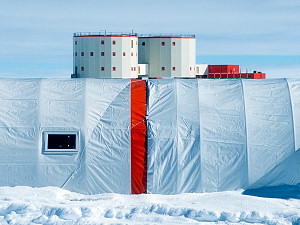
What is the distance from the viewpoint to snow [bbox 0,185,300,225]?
1472cm

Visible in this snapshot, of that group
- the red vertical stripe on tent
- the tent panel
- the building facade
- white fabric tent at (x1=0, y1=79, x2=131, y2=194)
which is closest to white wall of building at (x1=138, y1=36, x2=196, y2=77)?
the building facade

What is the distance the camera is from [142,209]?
49.3 ft

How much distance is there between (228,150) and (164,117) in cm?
180

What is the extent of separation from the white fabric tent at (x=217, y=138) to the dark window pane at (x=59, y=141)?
195 cm

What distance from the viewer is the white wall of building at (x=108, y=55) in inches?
2245

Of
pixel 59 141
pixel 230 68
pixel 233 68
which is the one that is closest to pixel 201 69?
pixel 230 68

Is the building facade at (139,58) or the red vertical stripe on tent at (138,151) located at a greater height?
the building facade at (139,58)

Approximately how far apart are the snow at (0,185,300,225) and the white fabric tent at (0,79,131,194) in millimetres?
487

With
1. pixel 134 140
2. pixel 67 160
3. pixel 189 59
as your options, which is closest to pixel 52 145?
pixel 67 160

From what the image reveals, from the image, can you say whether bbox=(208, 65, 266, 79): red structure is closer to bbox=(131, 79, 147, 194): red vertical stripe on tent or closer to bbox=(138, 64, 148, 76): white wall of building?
bbox=(138, 64, 148, 76): white wall of building

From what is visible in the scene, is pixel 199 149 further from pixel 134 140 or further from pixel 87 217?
pixel 87 217

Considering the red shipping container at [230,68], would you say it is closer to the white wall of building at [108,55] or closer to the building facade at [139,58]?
the building facade at [139,58]

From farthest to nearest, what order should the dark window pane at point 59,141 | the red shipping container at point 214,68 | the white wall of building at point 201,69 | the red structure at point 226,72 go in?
the white wall of building at point 201,69 < the red shipping container at point 214,68 < the red structure at point 226,72 < the dark window pane at point 59,141

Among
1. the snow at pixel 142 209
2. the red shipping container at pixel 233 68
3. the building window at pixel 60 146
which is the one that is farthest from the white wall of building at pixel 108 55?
the snow at pixel 142 209
